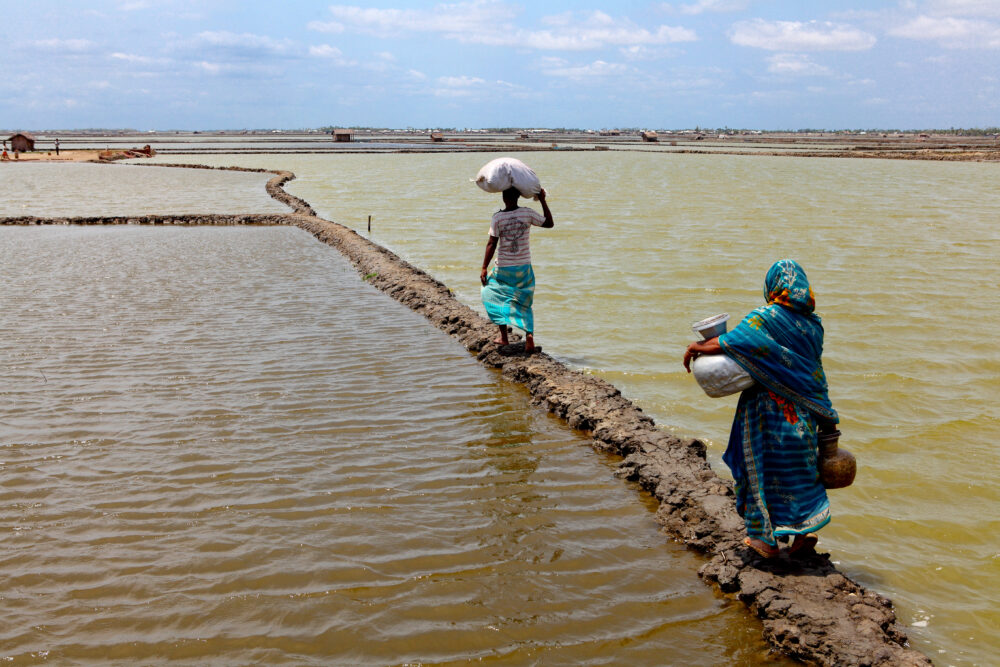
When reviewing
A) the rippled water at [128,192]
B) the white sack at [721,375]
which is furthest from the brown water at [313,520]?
the rippled water at [128,192]

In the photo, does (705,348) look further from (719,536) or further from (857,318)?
(857,318)

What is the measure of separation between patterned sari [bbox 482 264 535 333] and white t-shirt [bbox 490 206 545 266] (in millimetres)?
75

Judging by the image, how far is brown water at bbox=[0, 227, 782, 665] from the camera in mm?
2920

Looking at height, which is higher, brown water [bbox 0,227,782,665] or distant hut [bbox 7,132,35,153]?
distant hut [bbox 7,132,35,153]

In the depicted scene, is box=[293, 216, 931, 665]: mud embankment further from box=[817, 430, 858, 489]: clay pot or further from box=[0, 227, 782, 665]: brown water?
box=[817, 430, 858, 489]: clay pot

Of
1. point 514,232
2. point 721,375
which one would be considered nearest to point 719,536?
point 721,375

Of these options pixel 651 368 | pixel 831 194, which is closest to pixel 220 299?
pixel 651 368

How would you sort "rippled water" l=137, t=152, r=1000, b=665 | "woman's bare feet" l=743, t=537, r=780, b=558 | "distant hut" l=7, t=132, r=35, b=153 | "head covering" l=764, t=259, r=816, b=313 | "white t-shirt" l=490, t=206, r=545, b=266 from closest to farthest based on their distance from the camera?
"head covering" l=764, t=259, r=816, b=313 < "woman's bare feet" l=743, t=537, r=780, b=558 < "rippled water" l=137, t=152, r=1000, b=665 < "white t-shirt" l=490, t=206, r=545, b=266 < "distant hut" l=7, t=132, r=35, b=153

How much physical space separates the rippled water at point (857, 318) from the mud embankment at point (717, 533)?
34 centimetres

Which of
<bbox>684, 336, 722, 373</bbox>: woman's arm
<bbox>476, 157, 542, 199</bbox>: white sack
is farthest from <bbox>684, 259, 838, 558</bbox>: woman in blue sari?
<bbox>476, 157, 542, 199</bbox>: white sack

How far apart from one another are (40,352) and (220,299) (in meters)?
2.49

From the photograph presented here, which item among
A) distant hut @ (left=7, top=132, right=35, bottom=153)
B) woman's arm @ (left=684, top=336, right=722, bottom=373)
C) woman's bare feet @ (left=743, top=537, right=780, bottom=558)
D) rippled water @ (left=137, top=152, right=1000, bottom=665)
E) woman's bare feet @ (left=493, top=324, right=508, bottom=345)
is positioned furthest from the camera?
distant hut @ (left=7, top=132, right=35, bottom=153)

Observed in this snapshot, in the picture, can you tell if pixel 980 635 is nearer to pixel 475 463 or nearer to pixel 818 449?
pixel 818 449

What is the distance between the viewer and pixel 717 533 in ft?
12.1
